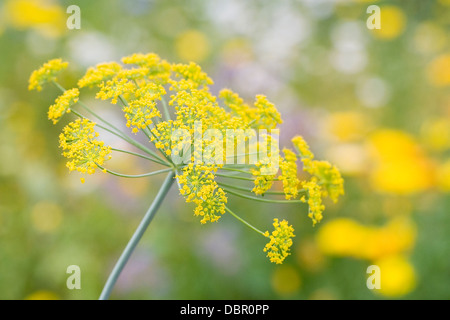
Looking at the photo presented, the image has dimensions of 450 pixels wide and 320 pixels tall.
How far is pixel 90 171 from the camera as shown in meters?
0.93

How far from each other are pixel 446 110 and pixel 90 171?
3.21m

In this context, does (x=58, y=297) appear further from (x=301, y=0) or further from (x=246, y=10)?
(x=301, y=0)

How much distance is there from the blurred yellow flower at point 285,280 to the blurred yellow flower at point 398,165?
0.71 meters

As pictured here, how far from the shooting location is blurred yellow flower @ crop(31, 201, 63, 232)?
279 cm

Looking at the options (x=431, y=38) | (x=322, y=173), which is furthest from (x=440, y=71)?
(x=322, y=173)

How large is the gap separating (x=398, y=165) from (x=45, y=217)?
7.03 feet

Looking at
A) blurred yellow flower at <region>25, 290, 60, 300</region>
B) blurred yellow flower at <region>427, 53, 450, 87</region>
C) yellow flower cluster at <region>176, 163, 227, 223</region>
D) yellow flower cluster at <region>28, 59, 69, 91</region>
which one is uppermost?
blurred yellow flower at <region>427, 53, 450, 87</region>

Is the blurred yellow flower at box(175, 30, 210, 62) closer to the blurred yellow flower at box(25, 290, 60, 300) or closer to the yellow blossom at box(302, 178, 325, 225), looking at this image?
the blurred yellow flower at box(25, 290, 60, 300)

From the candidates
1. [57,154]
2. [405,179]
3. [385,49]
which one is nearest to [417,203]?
[405,179]

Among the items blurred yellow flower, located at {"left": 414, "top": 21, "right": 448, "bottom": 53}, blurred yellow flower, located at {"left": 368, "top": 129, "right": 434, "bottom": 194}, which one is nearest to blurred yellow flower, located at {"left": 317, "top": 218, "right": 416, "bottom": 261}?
blurred yellow flower, located at {"left": 368, "top": 129, "right": 434, "bottom": 194}

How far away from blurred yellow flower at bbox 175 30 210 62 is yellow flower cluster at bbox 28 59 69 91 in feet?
8.30

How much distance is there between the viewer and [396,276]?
2453mm

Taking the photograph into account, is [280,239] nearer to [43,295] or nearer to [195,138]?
[195,138]

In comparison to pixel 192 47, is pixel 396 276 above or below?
below
